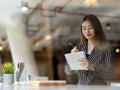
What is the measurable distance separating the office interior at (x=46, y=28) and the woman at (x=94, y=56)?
0.22 metres

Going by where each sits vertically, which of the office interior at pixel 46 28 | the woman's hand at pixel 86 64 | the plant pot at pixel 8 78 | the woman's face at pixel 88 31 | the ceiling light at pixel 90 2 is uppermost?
the ceiling light at pixel 90 2

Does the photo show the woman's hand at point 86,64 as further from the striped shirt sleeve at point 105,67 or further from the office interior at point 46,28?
the office interior at point 46,28

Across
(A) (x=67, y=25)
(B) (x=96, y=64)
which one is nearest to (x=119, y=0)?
(A) (x=67, y=25)

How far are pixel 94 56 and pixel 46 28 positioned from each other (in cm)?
626

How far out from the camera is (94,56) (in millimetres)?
2490

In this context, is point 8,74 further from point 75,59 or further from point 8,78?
point 75,59

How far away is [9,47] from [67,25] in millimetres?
4148

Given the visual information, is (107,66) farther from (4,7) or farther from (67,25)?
(67,25)

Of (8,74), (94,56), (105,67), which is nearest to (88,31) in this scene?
(94,56)

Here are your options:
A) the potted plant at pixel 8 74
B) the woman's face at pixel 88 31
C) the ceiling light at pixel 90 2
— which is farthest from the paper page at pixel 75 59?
the ceiling light at pixel 90 2

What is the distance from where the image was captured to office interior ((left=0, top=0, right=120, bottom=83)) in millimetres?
4461

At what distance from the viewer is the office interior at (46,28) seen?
4.46 m

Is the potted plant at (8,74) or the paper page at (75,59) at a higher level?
the paper page at (75,59)

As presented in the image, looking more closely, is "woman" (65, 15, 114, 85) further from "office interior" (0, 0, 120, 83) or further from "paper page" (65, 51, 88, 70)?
"office interior" (0, 0, 120, 83)
